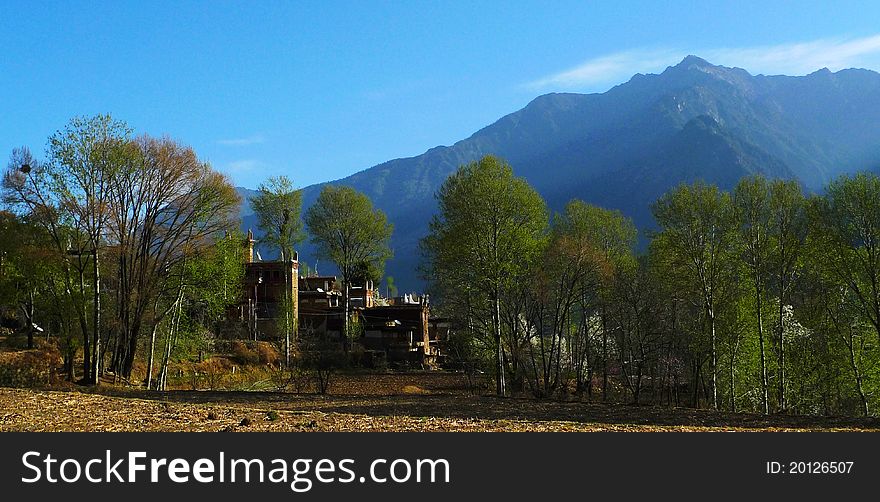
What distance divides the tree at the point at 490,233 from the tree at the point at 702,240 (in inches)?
278

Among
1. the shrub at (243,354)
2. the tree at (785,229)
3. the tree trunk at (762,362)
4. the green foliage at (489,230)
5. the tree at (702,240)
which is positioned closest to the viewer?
the tree trunk at (762,362)

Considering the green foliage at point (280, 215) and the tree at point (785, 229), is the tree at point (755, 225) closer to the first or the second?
the tree at point (785, 229)

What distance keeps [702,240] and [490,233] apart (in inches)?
436

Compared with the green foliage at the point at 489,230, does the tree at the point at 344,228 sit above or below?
above

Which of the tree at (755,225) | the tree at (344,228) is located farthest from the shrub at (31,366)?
the tree at (755,225)

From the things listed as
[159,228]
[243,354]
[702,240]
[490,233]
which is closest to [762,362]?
[702,240]

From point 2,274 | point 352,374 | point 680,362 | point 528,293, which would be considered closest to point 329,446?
point 528,293

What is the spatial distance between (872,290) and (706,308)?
7.91 m

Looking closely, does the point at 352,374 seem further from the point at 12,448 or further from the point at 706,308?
the point at 12,448

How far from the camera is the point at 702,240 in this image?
38.9 meters

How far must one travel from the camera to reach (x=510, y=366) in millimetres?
41562

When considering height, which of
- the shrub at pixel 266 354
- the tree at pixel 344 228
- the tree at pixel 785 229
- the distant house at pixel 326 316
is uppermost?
the tree at pixel 344 228

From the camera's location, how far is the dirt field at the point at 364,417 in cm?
1636

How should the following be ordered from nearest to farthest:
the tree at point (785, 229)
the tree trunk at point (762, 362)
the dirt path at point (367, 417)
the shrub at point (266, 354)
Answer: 1. the dirt path at point (367, 417)
2. the tree trunk at point (762, 362)
3. the tree at point (785, 229)
4. the shrub at point (266, 354)
